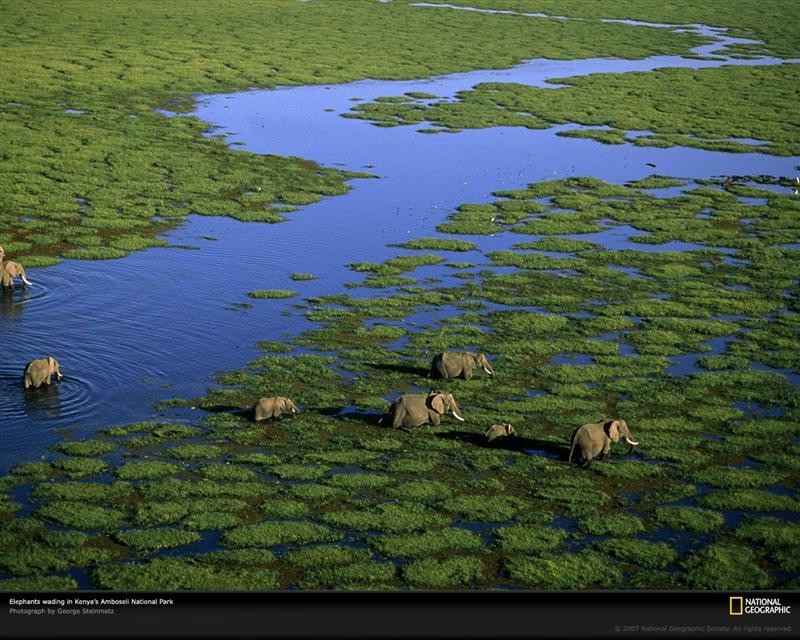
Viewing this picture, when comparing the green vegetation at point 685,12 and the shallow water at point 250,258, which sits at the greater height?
the green vegetation at point 685,12

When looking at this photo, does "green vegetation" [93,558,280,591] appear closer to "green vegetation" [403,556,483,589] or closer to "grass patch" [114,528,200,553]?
"grass patch" [114,528,200,553]

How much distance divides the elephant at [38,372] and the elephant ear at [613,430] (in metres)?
12.3

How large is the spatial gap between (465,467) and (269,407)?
177 inches

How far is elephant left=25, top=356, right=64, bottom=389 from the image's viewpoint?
2612 centimetres

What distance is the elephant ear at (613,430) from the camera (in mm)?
23609

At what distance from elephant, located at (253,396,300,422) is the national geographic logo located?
14.7 m

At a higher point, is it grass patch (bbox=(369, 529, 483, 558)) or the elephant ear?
the elephant ear

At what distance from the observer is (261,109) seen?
6662 centimetres

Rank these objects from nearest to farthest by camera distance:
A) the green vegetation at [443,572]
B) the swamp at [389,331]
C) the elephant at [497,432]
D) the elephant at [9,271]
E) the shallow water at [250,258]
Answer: the green vegetation at [443,572] < the swamp at [389,331] < the elephant at [497,432] < the shallow water at [250,258] < the elephant at [9,271]

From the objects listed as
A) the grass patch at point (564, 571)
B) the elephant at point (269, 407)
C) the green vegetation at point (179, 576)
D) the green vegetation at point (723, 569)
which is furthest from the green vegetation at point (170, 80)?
A: the green vegetation at point (723, 569)

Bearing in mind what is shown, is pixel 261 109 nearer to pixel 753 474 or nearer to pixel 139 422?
pixel 139 422

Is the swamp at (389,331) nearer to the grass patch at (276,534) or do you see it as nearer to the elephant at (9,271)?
the grass patch at (276,534)

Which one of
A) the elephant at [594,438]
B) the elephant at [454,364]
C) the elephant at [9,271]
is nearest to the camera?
the elephant at [594,438]

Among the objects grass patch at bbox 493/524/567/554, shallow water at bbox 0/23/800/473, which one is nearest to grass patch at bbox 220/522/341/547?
grass patch at bbox 493/524/567/554
